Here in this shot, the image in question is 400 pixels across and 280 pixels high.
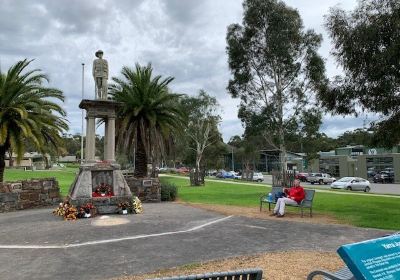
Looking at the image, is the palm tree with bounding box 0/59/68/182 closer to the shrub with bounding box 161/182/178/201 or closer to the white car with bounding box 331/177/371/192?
the shrub with bounding box 161/182/178/201

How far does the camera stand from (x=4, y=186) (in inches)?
628

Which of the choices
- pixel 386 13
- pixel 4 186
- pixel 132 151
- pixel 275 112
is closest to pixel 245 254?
pixel 386 13

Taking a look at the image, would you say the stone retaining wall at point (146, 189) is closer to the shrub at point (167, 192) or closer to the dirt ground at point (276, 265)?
the shrub at point (167, 192)

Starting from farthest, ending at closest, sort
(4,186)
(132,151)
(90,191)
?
1. (132,151)
2. (4,186)
3. (90,191)

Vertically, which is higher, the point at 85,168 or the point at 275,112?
the point at 275,112

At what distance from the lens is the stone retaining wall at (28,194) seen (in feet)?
52.5

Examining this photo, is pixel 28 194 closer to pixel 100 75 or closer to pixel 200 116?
pixel 100 75

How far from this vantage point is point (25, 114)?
630 inches

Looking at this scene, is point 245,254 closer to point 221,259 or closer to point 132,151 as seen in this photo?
point 221,259

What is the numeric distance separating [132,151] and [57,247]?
1555cm

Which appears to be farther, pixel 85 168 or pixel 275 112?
pixel 275 112

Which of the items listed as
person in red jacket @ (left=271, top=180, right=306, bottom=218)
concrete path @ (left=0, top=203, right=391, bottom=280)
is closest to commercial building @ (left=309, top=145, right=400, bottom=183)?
person in red jacket @ (left=271, top=180, right=306, bottom=218)

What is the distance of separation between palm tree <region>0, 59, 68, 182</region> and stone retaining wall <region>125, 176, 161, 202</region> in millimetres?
3923

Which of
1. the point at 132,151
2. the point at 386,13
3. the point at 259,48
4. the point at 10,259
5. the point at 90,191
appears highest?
the point at 259,48
